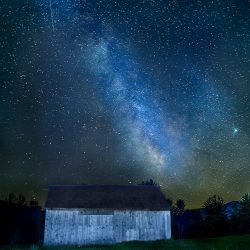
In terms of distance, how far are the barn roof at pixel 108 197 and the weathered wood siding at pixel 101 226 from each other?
0.68m

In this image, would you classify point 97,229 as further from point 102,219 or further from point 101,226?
point 102,219

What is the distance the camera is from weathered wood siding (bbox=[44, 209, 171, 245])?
3553 cm

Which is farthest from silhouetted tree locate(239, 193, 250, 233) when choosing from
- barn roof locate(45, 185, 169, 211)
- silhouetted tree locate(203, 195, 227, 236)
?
barn roof locate(45, 185, 169, 211)

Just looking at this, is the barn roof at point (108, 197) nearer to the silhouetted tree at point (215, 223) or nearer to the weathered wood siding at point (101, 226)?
the weathered wood siding at point (101, 226)

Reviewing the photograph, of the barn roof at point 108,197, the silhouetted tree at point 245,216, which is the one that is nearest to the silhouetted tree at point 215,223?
the silhouetted tree at point 245,216

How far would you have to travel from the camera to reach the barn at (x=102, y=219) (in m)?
35.6

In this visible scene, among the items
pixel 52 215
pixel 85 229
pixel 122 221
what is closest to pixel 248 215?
pixel 122 221

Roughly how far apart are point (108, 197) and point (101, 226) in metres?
3.60

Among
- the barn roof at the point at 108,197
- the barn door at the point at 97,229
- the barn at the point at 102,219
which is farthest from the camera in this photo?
the barn roof at the point at 108,197

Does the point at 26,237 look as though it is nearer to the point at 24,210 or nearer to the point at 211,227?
the point at 24,210

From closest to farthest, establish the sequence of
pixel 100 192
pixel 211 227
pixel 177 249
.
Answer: pixel 177 249 → pixel 100 192 → pixel 211 227

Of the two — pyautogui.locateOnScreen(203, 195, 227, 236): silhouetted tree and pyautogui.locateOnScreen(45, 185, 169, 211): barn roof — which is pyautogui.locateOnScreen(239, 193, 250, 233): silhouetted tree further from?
pyautogui.locateOnScreen(45, 185, 169, 211): barn roof

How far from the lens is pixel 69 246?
115 feet

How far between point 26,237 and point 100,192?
16687 mm
